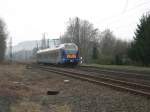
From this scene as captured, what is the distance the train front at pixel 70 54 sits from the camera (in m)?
39.9

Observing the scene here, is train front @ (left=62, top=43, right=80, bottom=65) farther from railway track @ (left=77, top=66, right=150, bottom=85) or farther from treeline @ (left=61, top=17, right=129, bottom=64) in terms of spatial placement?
treeline @ (left=61, top=17, right=129, bottom=64)

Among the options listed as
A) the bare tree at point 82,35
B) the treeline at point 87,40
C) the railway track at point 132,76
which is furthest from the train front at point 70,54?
the bare tree at point 82,35

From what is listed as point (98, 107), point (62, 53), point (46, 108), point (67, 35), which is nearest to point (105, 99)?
point (98, 107)

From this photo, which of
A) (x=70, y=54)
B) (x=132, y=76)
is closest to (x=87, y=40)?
(x=70, y=54)

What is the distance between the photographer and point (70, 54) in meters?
40.4

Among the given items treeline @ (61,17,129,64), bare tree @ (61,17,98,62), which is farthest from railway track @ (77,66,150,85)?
bare tree @ (61,17,98,62)

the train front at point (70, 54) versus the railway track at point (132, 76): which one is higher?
the train front at point (70, 54)

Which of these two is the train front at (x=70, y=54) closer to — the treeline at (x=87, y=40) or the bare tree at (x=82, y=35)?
the treeline at (x=87, y=40)

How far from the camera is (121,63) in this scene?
47375 millimetres

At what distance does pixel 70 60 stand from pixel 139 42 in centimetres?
937

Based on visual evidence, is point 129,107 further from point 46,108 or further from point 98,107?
point 46,108

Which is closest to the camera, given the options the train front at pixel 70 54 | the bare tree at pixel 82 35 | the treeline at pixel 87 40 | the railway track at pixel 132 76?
the railway track at pixel 132 76

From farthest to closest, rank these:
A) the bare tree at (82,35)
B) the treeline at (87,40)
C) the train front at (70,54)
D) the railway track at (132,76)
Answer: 1. the bare tree at (82,35)
2. the treeline at (87,40)
3. the train front at (70,54)
4. the railway track at (132,76)

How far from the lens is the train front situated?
3994 centimetres
